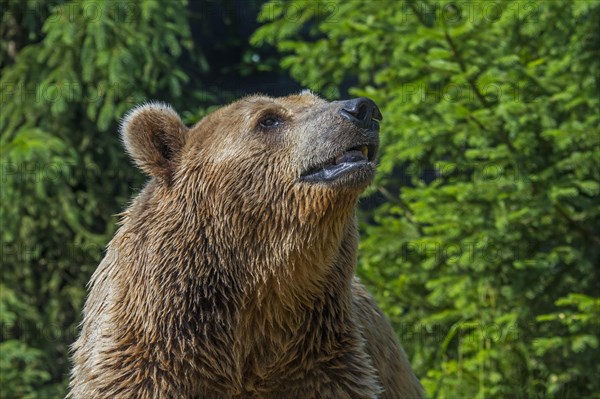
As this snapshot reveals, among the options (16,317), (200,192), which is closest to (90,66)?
(16,317)

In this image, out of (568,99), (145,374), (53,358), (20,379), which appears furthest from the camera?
(53,358)

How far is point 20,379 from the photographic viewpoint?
28.2ft

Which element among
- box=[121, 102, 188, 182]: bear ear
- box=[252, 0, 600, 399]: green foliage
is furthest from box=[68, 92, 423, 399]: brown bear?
box=[252, 0, 600, 399]: green foliage

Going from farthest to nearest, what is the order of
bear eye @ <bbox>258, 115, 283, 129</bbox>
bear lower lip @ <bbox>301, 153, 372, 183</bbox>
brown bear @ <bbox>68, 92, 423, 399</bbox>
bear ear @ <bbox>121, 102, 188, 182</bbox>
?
bear ear @ <bbox>121, 102, 188, 182</bbox>
bear eye @ <bbox>258, 115, 283, 129</bbox>
brown bear @ <bbox>68, 92, 423, 399</bbox>
bear lower lip @ <bbox>301, 153, 372, 183</bbox>

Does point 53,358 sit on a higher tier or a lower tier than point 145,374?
lower

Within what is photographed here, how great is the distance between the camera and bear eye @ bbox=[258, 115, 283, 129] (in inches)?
160

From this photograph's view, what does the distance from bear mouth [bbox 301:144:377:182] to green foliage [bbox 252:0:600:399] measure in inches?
117

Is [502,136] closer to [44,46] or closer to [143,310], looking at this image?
[143,310]

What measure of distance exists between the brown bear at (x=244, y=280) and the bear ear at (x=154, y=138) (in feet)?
0.35

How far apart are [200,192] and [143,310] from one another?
1.74 feet

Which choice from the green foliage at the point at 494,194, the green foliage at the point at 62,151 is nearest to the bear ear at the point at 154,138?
the green foliage at the point at 494,194

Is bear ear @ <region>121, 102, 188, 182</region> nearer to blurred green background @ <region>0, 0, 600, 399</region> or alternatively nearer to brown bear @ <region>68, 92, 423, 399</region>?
brown bear @ <region>68, 92, 423, 399</region>

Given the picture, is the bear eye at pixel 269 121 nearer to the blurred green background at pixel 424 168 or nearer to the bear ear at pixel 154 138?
the bear ear at pixel 154 138

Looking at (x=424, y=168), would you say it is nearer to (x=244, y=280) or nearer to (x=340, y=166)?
(x=244, y=280)
